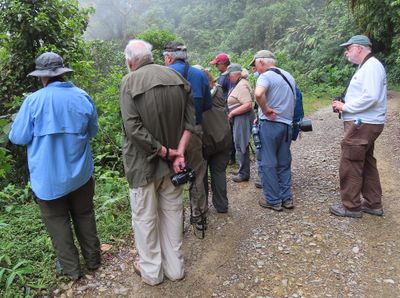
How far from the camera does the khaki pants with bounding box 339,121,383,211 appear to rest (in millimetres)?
3930

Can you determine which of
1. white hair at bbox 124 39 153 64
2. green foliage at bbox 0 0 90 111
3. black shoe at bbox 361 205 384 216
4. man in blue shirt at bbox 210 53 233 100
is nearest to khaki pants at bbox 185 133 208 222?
white hair at bbox 124 39 153 64

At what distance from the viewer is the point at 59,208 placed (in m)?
3.10

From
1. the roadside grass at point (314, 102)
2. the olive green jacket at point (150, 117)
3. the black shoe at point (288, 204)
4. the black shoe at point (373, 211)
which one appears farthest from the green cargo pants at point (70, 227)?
the roadside grass at point (314, 102)

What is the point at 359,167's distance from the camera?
4.07 metres

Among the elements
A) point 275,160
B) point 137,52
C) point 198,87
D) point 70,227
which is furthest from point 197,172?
point 137,52

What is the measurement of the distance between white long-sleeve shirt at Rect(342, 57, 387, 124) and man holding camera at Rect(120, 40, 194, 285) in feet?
6.08

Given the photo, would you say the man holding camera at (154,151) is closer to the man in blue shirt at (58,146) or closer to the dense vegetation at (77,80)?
the man in blue shirt at (58,146)

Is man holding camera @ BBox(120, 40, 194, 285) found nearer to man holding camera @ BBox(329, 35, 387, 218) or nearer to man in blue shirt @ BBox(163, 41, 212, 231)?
man in blue shirt @ BBox(163, 41, 212, 231)

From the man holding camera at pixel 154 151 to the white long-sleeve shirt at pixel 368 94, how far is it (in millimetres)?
1852

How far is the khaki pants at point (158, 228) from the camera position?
2.99 meters

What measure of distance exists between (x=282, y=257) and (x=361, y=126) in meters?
1.60

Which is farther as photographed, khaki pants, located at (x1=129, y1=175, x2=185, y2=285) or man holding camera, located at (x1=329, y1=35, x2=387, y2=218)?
man holding camera, located at (x1=329, y1=35, x2=387, y2=218)

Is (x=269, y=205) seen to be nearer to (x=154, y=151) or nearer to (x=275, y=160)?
(x=275, y=160)

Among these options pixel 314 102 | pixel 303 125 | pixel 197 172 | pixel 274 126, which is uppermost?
pixel 274 126
